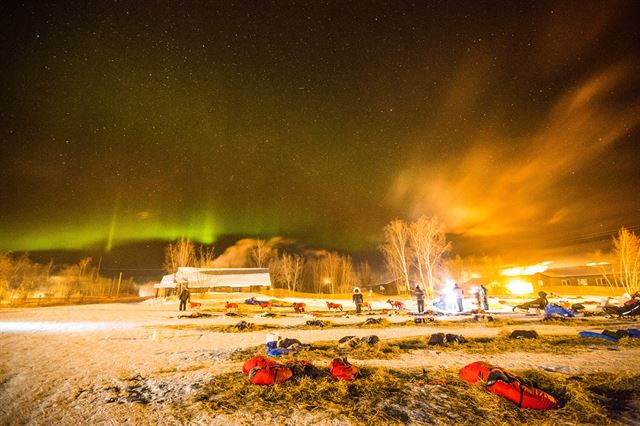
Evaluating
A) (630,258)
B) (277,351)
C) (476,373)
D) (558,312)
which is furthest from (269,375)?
(630,258)

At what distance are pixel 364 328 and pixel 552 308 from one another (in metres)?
11.9

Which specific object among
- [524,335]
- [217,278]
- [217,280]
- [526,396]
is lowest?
[524,335]

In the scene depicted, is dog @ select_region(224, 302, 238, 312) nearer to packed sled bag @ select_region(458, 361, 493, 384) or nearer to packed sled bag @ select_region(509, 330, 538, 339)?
packed sled bag @ select_region(509, 330, 538, 339)

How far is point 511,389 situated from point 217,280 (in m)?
57.5

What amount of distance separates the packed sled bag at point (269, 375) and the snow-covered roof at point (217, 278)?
50170 millimetres

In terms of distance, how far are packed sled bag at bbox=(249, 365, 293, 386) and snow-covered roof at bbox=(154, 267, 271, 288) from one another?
50.2m

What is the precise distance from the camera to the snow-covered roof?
173ft

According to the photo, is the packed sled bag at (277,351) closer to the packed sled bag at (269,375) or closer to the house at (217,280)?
the packed sled bag at (269,375)

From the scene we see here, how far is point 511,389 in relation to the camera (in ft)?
15.0

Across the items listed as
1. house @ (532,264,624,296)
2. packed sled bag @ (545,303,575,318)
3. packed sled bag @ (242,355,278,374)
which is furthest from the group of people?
house @ (532,264,624,296)

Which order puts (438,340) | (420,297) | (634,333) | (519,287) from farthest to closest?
1. (519,287)
2. (420,297)
3. (634,333)
4. (438,340)

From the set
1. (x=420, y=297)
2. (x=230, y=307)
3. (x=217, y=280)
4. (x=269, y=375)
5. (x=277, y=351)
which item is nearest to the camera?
(x=269, y=375)

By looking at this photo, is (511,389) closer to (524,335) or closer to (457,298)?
(524,335)

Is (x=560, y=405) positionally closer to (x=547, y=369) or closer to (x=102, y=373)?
(x=547, y=369)
